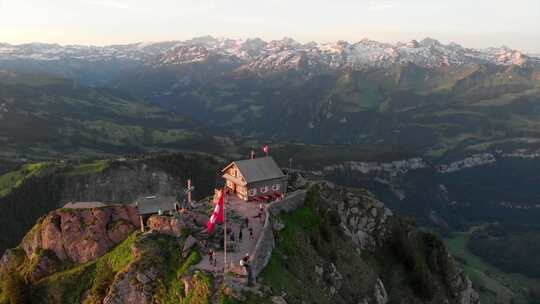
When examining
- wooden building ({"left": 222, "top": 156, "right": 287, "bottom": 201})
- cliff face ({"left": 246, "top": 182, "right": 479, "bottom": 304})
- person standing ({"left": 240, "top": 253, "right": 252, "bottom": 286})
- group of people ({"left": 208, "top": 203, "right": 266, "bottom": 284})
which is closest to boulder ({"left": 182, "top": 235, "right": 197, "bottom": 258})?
group of people ({"left": 208, "top": 203, "right": 266, "bottom": 284})

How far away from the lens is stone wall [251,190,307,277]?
209 ft

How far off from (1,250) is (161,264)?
15440cm

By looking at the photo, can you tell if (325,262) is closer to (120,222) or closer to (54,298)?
(120,222)

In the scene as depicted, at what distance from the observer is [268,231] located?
71750 millimetres

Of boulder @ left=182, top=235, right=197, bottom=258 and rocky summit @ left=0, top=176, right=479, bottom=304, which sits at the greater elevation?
boulder @ left=182, top=235, right=197, bottom=258

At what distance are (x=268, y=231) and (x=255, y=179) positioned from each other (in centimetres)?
1919

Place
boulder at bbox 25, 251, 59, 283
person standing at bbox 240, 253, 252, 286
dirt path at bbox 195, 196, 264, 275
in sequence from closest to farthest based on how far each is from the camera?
person standing at bbox 240, 253, 252, 286
dirt path at bbox 195, 196, 264, 275
boulder at bbox 25, 251, 59, 283

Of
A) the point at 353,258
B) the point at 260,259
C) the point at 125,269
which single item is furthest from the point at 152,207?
the point at 353,258

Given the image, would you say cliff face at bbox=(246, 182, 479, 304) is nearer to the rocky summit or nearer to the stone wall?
the rocky summit

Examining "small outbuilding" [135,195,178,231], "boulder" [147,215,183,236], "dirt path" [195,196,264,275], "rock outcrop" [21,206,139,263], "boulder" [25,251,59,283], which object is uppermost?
"boulder" [147,215,183,236]

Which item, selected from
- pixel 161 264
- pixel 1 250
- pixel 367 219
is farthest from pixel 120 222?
pixel 1 250

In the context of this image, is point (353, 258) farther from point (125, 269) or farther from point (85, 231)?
point (85, 231)

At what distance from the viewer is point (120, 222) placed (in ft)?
275

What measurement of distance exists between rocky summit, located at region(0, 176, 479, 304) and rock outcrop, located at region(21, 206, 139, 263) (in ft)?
0.55
